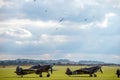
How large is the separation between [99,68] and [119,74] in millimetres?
9381

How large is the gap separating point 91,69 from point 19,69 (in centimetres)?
1705

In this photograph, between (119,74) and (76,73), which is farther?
(76,73)

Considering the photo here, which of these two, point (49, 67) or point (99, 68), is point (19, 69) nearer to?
point (49, 67)

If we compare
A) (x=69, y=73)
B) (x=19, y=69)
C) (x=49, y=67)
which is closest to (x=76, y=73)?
(x=69, y=73)

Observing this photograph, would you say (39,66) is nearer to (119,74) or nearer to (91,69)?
(91,69)

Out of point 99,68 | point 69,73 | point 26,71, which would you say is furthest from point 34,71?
point 99,68

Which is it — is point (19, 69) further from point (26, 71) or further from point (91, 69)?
point (91, 69)

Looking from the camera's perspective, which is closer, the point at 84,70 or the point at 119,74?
the point at 119,74

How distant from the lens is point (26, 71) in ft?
270

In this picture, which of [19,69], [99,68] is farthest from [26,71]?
[99,68]

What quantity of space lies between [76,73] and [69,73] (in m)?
1.72

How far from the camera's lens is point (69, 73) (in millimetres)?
87938

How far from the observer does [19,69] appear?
270 feet

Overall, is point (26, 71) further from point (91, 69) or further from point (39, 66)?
point (91, 69)
